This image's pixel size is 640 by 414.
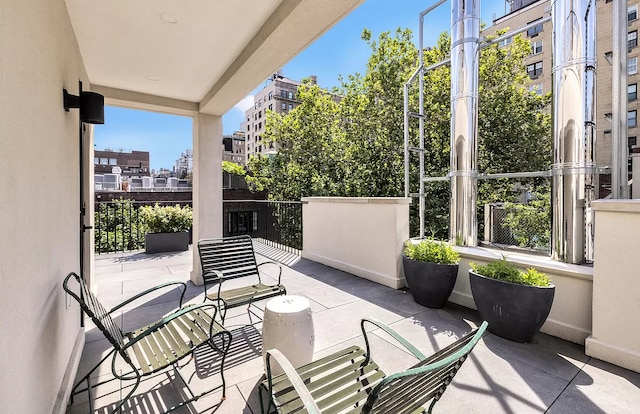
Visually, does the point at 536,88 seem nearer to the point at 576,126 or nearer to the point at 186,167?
the point at 576,126

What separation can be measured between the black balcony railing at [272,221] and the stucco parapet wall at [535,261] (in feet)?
12.9

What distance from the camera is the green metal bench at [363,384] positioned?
1.08 metres

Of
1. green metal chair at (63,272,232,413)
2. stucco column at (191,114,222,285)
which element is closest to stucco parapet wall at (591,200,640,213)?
green metal chair at (63,272,232,413)

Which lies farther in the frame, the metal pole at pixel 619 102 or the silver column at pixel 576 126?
the silver column at pixel 576 126

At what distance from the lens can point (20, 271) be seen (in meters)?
1.33

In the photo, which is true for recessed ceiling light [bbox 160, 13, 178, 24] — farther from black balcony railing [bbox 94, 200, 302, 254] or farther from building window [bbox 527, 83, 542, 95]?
building window [bbox 527, 83, 542, 95]

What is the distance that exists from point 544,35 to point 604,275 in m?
32.8

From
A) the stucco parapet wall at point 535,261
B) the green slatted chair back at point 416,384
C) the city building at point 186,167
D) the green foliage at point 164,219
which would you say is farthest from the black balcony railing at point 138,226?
the city building at point 186,167

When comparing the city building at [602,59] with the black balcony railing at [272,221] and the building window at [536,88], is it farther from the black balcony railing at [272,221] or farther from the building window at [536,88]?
the black balcony railing at [272,221]

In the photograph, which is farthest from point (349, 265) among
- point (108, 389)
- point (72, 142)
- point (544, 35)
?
point (544, 35)

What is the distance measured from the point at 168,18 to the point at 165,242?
5.33 metres

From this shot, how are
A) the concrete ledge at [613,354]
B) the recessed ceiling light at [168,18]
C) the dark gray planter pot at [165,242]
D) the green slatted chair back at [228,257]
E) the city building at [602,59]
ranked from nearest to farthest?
the concrete ledge at [613,354] → the recessed ceiling light at [168,18] → the green slatted chair back at [228,257] → the dark gray planter pot at [165,242] → the city building at [602,59]

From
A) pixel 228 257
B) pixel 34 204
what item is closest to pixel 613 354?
pixel 228 257

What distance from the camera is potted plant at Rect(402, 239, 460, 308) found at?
3.45m
